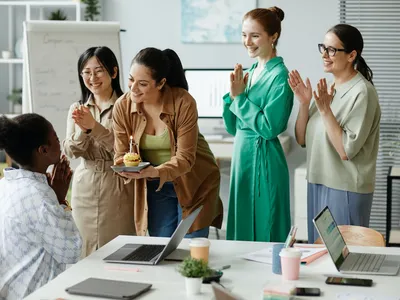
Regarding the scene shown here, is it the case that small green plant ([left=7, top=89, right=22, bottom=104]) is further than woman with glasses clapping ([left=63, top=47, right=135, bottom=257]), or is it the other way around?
small green plant ([left=7, top=89, right=22, bottom=104])

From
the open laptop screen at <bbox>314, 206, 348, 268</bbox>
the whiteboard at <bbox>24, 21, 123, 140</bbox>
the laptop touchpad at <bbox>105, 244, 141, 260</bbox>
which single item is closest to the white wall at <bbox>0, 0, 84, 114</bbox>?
the whiteboard at <bbox>24, 21, 123, 140</bbox>

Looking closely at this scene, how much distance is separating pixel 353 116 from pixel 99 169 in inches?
45.5

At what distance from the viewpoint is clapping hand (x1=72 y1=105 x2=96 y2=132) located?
3.29 m

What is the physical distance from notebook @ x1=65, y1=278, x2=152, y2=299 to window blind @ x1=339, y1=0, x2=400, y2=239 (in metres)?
4.02

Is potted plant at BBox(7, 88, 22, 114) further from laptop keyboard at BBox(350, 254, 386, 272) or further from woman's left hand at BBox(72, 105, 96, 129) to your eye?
laptop keyboard at BBox(350, 254, 386, 272)

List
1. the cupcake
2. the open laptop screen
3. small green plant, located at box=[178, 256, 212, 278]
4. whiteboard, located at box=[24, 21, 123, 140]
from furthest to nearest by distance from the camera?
1. whiteboard, located at box=[24, 21, 123, 140]
2. the cupcake
3. the open laptop screen
4. small green plant, located at box=[178, 256, 212, 278]

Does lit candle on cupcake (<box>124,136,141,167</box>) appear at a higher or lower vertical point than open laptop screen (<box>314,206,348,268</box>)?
higher

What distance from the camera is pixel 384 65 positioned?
5.93 metres

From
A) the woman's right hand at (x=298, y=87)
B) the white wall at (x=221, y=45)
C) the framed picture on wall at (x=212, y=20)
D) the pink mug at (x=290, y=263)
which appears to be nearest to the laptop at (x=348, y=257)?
the pink mug at (x=290, y=263)

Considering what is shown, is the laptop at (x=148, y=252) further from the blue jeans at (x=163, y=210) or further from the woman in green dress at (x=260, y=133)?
the woman in green dress at (x=260, y=133)

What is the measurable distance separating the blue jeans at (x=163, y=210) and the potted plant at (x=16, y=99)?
11.8 feet

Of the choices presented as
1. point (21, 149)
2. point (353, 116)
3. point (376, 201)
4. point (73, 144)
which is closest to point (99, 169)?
point (73, 144)

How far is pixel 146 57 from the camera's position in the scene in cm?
321

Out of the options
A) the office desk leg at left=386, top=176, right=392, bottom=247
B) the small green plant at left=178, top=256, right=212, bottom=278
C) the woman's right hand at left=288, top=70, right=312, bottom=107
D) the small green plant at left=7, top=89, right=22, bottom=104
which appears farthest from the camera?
the small green plant at left=7, top=89, right=22, bottom=104
